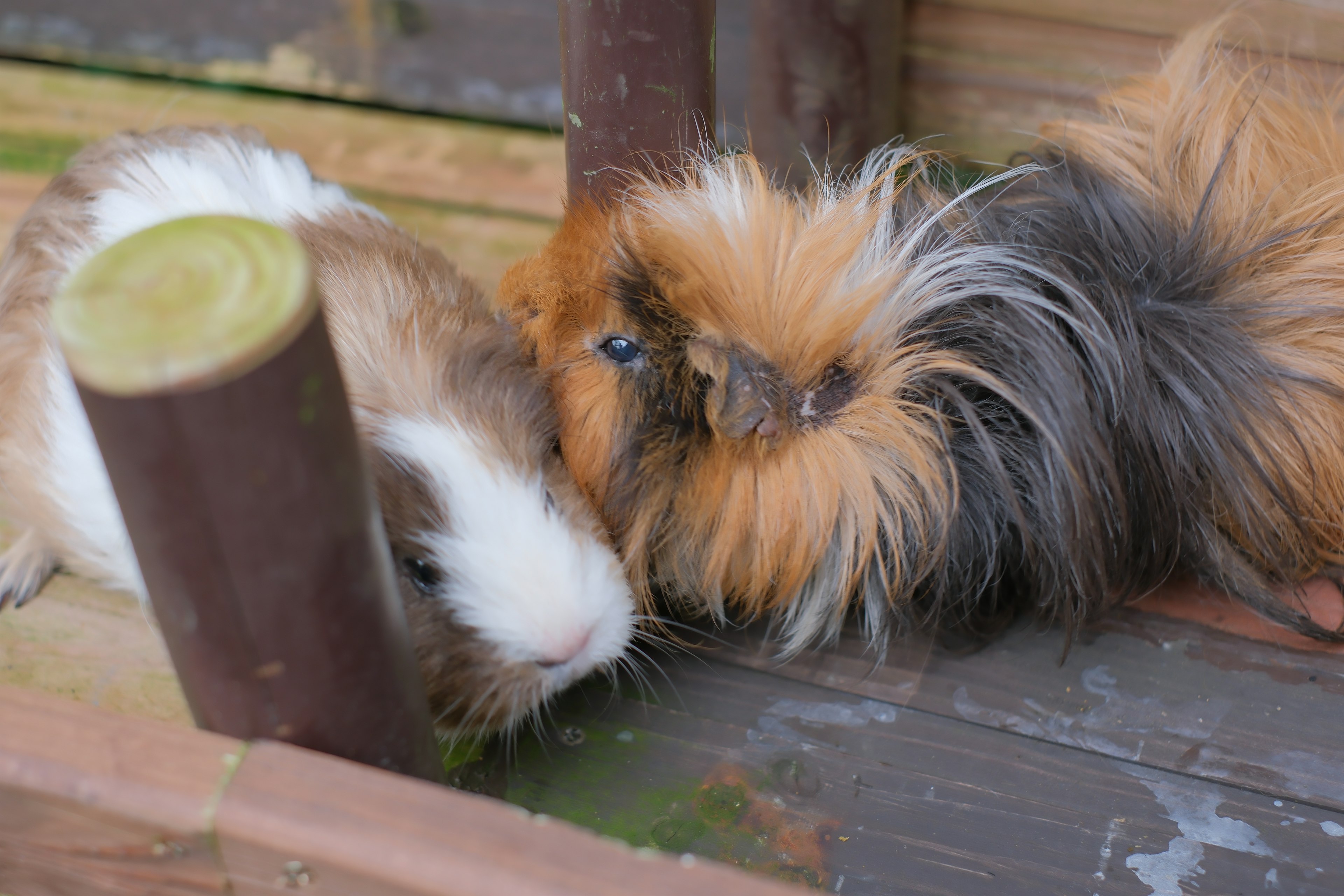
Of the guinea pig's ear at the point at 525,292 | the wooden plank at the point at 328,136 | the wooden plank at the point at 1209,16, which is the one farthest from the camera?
the wooden plank at the point at 328,136

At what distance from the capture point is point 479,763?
3.91 feet

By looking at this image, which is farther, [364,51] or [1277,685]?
[364,51]

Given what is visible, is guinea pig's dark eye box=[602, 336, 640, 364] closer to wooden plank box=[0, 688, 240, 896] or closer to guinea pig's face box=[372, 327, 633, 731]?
guinea pig's face box=[372, 327, 633, 731]

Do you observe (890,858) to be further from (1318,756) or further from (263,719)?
(263,719)

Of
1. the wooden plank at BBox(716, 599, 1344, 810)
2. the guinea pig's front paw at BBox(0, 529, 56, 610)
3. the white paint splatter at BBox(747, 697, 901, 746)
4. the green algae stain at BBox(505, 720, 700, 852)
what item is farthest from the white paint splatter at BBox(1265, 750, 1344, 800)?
the guinea pig's front paw at BBox(0, 529, 56, 610)

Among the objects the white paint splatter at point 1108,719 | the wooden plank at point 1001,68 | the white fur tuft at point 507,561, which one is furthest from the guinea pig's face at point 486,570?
the wooden plank at point 1001,68

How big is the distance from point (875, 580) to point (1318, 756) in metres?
0.52

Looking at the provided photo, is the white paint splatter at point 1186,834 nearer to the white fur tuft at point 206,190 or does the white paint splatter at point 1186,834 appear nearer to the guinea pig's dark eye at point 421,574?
the guinea pig's dark eye at point 421,574

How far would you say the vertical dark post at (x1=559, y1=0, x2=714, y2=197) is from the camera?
1.29 metres

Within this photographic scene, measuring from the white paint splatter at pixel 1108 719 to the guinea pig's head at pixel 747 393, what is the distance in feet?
0.64

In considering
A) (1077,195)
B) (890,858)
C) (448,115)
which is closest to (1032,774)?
(890,858)

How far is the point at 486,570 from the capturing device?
1.02 meters

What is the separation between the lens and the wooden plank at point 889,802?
1042 mm

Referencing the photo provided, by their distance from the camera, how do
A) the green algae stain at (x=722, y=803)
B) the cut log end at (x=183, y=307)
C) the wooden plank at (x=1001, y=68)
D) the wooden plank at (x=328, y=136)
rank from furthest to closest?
1. the wooden plank at (x=328, y=136)
2. the wooden plank at (x=1001, y=68)
3. the green algae stain at (x=722, y=803)
4. the cut log end at (x=183, y=307)
